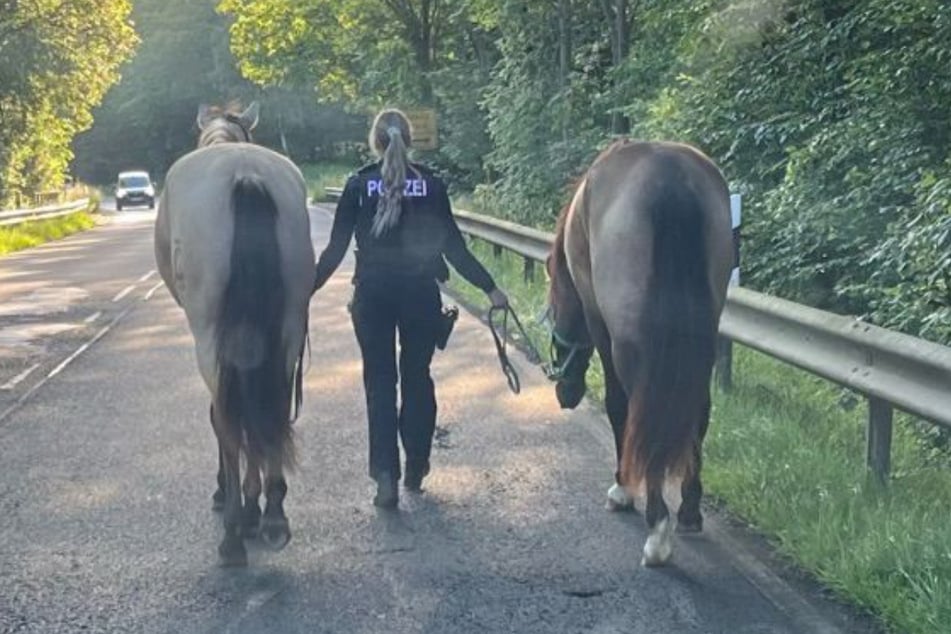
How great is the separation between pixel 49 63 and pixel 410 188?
94.5 ft

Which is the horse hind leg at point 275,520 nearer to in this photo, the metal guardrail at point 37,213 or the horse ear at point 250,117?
the horse ear at point 250,117

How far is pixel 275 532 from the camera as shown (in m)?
5.79

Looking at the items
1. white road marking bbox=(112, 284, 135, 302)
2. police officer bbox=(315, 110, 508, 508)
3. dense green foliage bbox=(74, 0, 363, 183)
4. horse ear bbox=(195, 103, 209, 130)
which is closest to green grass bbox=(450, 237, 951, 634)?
police officer bbox=(315, 110, 508, 508)

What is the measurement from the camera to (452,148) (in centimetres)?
3422

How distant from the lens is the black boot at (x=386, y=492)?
6477 mm

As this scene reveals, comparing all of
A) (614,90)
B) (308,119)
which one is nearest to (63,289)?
(614,90)

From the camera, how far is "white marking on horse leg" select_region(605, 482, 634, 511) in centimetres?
636

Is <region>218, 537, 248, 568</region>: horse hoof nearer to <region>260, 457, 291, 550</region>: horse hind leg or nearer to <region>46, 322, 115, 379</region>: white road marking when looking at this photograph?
<region>260, 457, 291, 550</region>: horse hind leg

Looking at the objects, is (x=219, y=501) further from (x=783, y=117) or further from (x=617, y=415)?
(x=783, y=117)

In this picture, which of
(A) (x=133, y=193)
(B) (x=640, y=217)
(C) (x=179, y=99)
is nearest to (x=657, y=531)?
(B) (x=640, y=217)

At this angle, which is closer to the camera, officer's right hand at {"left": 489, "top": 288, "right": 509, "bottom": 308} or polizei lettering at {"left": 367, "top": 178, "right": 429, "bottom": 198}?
polizei lettering at {"left": 367, "top": 178, "right": 429, "bottom": 198}

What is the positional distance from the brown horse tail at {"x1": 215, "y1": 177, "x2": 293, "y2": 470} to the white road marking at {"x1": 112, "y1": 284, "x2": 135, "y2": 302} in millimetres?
11797

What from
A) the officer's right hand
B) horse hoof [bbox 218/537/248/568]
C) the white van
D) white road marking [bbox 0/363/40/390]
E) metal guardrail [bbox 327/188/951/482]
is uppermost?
the officer's right hand

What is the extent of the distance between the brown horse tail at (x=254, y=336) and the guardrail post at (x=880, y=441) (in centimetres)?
272
